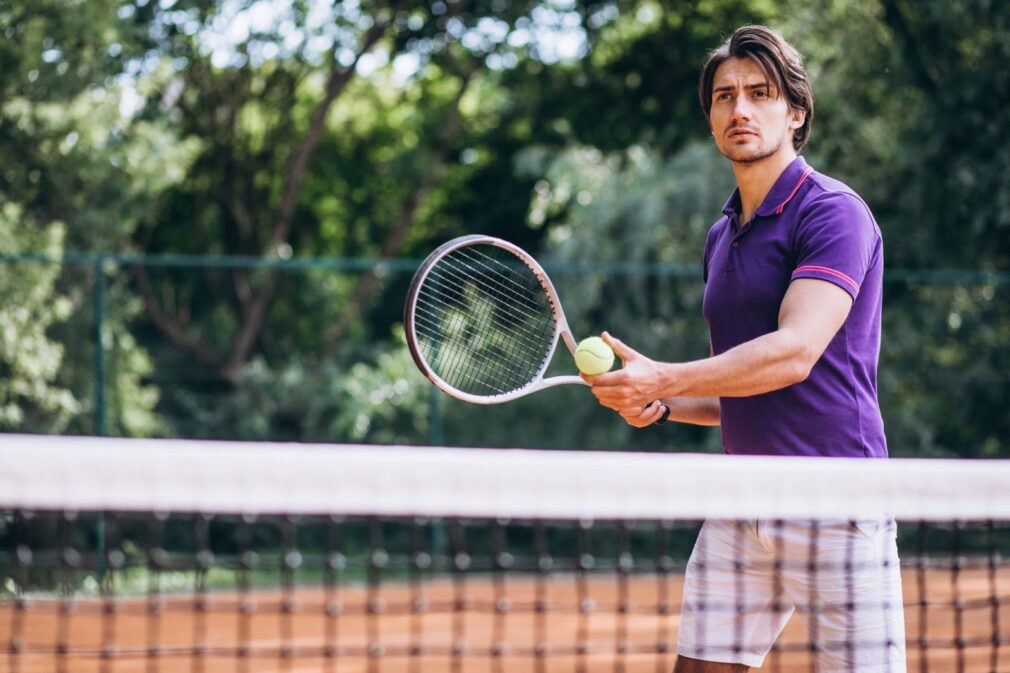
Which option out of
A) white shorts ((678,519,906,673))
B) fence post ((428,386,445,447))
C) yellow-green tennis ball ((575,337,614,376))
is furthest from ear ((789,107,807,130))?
fence post ((428,386,445,447))

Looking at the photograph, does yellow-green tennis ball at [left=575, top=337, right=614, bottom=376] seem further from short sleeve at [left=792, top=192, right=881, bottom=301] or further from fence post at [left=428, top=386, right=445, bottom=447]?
fence post at [left=428, top=386, right=445, bottom=447]

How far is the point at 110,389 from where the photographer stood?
841cm

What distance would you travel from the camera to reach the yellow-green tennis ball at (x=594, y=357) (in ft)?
8.25

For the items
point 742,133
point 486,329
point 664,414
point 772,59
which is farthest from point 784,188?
point 486,329

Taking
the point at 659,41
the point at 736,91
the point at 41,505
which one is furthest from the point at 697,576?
the point at 659,41

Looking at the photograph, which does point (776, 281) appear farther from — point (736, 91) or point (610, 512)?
point (610, 512)

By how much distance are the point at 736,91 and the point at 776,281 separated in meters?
0.39

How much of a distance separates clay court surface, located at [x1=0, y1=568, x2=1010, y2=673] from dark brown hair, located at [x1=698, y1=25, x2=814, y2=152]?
276cm

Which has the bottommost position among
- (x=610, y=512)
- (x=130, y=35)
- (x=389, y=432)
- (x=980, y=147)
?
(x=389, y=432)

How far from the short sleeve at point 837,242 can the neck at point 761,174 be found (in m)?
0.15

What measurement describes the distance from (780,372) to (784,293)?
24 centimetres

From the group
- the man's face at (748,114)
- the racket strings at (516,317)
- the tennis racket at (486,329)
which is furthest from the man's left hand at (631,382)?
the racket strings at (516,317)

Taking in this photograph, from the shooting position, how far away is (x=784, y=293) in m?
2.36

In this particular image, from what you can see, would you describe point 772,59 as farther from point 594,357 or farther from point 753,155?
point 594,357
